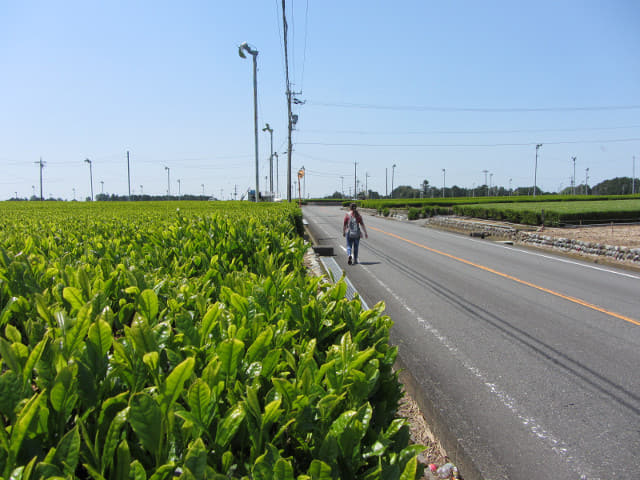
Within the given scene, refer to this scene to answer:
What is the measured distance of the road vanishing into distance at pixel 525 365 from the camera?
3855 millimetres

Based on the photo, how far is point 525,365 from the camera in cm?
577

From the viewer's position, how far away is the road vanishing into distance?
3855 millimetres

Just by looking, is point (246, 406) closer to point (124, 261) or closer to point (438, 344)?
point (124, 261)

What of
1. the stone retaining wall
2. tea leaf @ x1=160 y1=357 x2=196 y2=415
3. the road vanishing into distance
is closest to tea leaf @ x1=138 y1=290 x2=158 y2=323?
tea leaf @ x1=160 y1=357 x2=196 y2=415

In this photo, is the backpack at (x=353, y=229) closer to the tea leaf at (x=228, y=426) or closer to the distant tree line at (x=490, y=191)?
the tea leaf at (x=228, y=426)

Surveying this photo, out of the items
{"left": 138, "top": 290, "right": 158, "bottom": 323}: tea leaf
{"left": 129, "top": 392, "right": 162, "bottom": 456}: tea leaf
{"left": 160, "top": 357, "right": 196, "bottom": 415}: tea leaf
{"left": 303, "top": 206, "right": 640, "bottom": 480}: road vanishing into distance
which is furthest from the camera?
{"left": 303, "top": 206, "right": 640, "bottom": 480}: road vanishing into distance

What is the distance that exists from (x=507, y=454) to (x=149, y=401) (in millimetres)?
3876

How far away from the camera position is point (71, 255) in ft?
11.8

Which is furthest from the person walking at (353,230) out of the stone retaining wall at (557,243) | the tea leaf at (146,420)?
the tea leaf at (146,420)

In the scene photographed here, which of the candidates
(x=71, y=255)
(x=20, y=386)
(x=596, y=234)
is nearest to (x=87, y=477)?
(x=20, y=386)

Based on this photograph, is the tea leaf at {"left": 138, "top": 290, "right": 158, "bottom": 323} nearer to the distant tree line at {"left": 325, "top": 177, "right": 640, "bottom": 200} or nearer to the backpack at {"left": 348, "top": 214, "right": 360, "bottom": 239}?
the backpack at {"left": 348, "top": 214, "right": 360, "bottom": 239}

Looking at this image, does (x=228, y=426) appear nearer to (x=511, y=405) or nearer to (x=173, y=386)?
(x=173, y=386)

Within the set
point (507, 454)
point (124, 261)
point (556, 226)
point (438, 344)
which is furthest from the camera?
Result: point (556, 226)

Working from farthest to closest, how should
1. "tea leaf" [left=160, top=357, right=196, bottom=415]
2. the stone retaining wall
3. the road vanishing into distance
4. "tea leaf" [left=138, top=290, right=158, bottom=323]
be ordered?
the stone retaining wall < the road vanishing into distance < "tea leaf" [left=138, top=290, right=158, bottom=323] < "tea leaf" [left=160, top=357, right=196, bottom=415]
